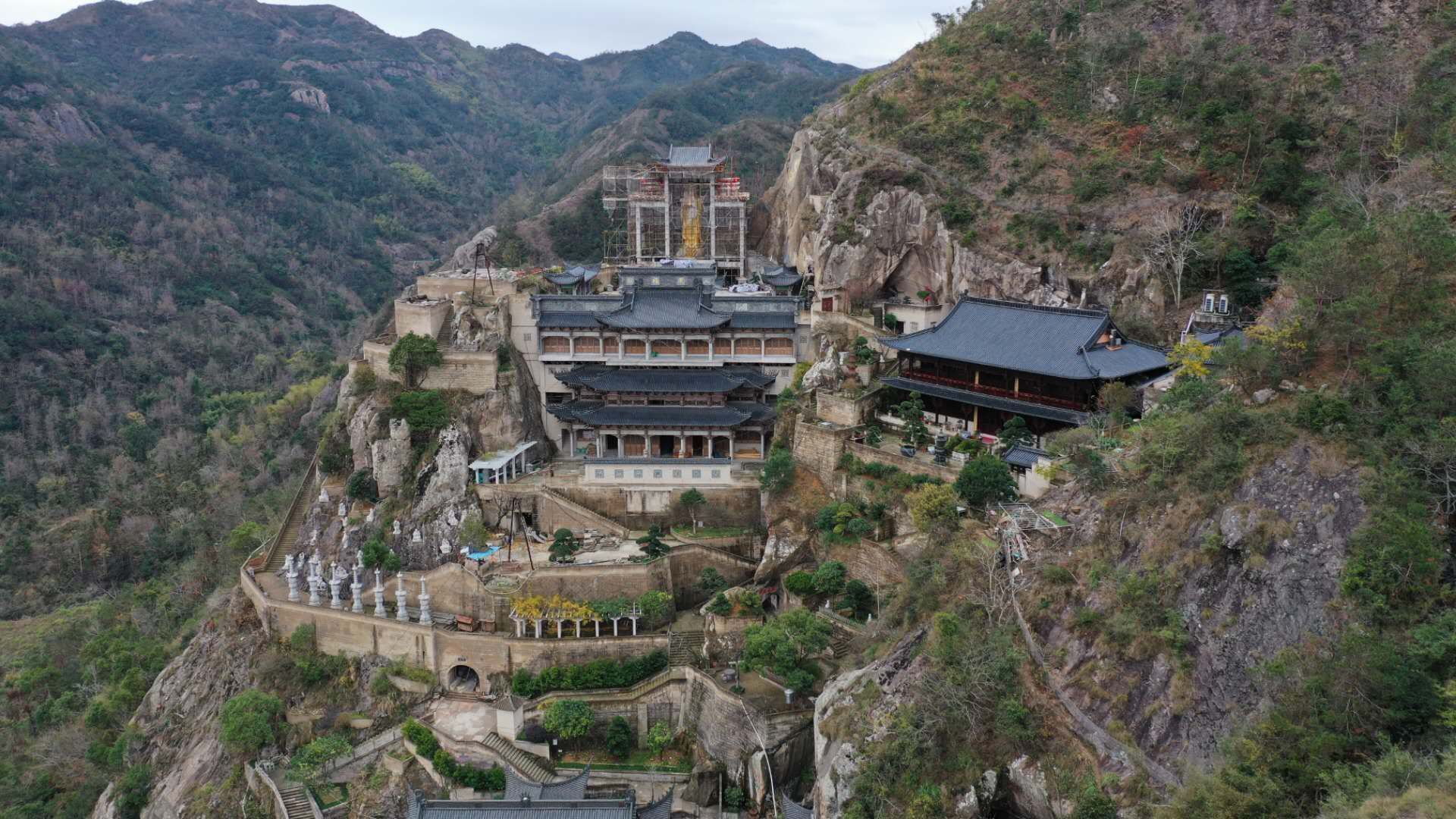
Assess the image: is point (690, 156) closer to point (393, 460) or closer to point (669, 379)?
point (669, 379)

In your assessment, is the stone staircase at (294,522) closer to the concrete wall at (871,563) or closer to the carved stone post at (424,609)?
the carved stone post at (424,609)

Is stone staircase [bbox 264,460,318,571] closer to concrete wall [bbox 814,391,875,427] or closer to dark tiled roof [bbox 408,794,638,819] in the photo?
dark tiled roof [bbox 408,794,638,819]

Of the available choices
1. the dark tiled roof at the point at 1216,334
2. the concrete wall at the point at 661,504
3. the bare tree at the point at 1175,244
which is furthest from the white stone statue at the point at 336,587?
the bare tree at the point at 1175,244

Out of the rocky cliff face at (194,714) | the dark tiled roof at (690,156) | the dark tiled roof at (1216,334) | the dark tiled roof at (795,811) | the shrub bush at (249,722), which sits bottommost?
the rocky cliff face at (194,714)

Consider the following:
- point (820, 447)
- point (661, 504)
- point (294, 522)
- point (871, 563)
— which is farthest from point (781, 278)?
point (294, 522)

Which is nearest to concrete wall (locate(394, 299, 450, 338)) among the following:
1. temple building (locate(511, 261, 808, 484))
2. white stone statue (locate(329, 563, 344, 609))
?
temple building (locate(511, 261, 808, 484))
